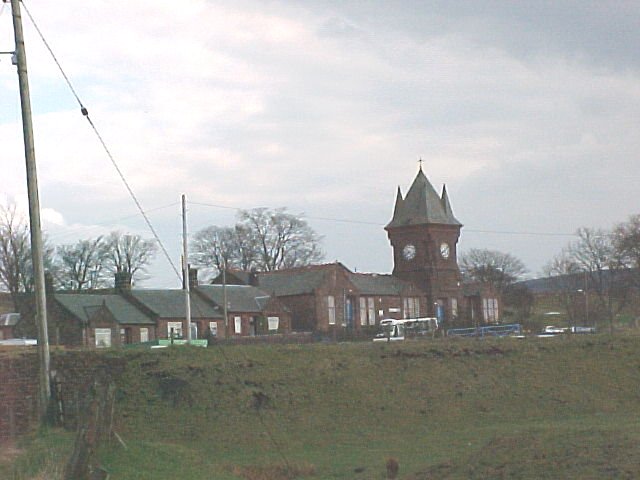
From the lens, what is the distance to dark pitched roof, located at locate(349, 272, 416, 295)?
8438cm

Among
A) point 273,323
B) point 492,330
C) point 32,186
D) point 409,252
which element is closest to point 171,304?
point 273,323

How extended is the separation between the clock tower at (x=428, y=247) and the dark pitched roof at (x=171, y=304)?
21.5 m

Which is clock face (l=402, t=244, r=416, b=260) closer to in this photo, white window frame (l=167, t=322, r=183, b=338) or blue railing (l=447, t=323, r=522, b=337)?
white window frame (l=167, t=322, r=183, b=338)

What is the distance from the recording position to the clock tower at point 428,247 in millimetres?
86375

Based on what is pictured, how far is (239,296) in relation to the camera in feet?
250

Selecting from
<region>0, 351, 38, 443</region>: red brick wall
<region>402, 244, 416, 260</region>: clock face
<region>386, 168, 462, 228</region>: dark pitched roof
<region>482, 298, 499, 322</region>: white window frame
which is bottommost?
<region>0, 351, 38, 443</region>: red brick wall

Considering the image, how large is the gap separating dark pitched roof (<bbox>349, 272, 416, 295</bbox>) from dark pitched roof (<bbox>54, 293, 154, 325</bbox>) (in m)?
22.0

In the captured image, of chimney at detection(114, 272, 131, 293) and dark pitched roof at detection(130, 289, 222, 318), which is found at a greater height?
chimney at detection(114, 272, 131, 293)

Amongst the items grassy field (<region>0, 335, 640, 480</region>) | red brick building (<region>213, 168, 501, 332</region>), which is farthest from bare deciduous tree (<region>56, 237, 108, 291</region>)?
grassy field (<region>0, 335, 640, 480</region>)

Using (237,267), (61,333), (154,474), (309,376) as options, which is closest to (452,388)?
(309,376)

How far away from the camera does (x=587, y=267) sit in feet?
308

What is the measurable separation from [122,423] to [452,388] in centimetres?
1024

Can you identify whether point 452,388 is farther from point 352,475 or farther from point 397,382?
point 352,475

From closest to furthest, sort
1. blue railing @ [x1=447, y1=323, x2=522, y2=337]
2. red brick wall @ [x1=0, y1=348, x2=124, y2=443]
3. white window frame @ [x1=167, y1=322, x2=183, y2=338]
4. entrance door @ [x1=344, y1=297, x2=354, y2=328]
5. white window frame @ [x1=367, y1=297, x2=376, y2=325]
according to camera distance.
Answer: red brick wall @ [x1=0, y1=348, x2=124, y2=443], blue railing @ [x1=447, y1=323, x2=522, y2=337], white window frame @ [x1=167, y1=322, x2=183, y2=338], entrance door @ [x1=344, y1=297, x2=354, y2=328], white window frame @ [x1=367, y1=297, x2=376, y2=325]
